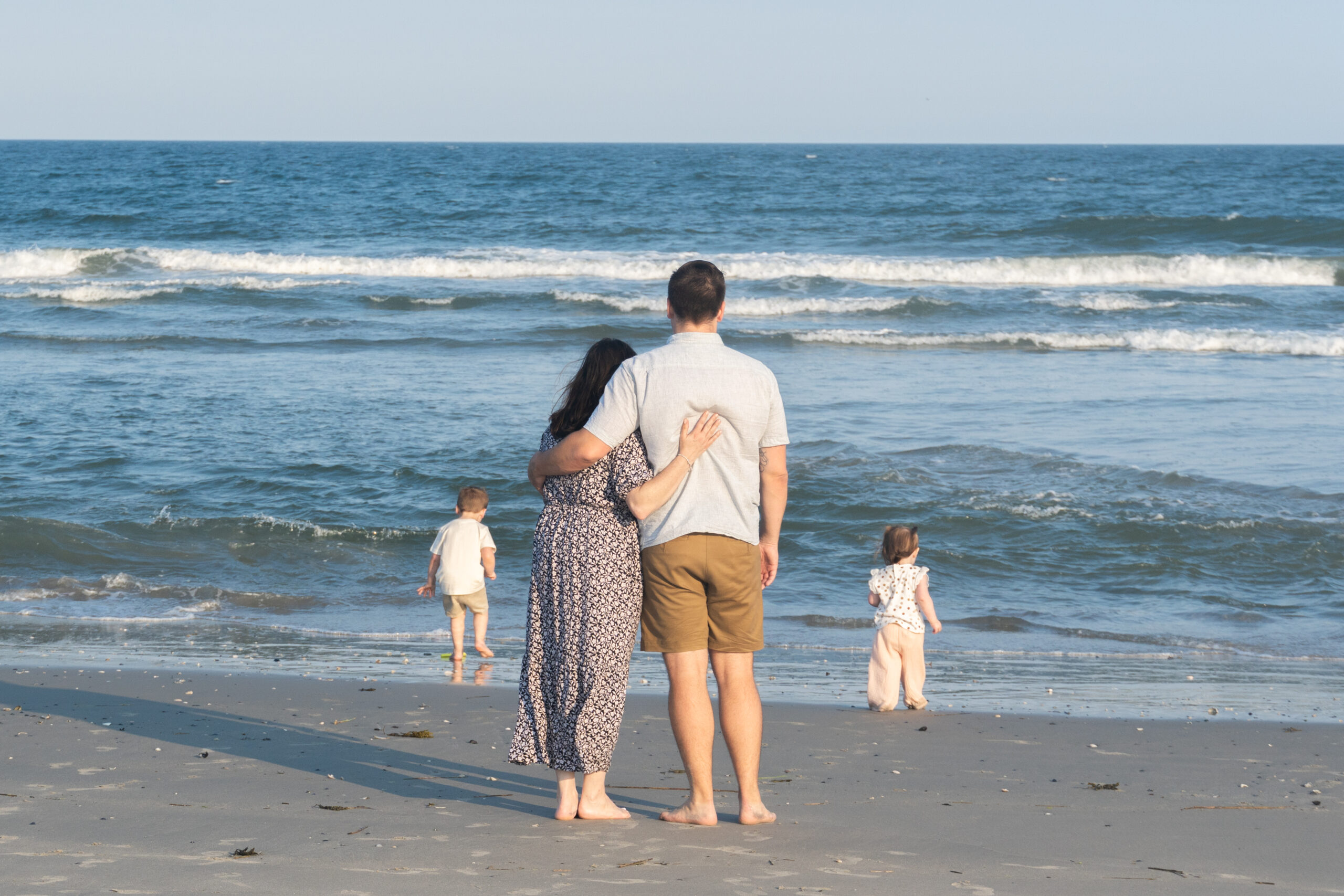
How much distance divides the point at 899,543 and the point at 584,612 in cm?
240

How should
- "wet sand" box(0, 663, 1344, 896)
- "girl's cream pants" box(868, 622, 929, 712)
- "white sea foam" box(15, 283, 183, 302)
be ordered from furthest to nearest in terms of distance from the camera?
"white sea foam" box(15, 283, 183, 302)
"girl's cream pants" box(868, 622, 929, 712)
"wet sand" box(0, 663, 1344, 896)

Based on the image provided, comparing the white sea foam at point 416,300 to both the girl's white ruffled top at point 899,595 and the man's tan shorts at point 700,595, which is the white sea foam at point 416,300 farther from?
the man's tan shorts at point 700,595

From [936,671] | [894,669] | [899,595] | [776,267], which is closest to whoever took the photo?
[894,669]

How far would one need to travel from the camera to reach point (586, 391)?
3.37 meters

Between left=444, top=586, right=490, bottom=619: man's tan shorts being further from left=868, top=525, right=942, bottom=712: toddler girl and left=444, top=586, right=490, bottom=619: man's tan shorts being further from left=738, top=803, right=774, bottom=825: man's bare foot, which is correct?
left=738, top=803, right=774, bottom=825: man's bare foot

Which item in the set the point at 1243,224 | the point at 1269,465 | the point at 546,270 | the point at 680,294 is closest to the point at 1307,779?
the point at 680,294

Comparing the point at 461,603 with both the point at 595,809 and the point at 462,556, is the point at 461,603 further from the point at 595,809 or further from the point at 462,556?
the point at 595,809

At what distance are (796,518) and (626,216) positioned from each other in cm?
2723

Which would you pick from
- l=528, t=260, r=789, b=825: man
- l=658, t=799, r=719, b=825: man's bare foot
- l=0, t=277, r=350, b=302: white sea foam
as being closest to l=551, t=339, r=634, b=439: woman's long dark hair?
l=528, t=260, r=789, b=825: man

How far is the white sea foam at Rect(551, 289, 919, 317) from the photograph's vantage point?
816 inches

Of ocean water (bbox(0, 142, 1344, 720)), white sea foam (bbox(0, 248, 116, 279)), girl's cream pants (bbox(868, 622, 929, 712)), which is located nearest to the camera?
girl's cream pants (bbox(868, 622, 929, 712))

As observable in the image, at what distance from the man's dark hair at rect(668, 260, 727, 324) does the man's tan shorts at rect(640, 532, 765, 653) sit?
0.61 metres

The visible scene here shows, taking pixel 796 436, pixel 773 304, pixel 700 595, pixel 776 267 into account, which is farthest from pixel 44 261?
pixel 700 595

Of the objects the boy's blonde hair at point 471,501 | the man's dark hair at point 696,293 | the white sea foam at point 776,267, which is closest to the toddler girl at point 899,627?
the boy's blonde hair at point 471,501
